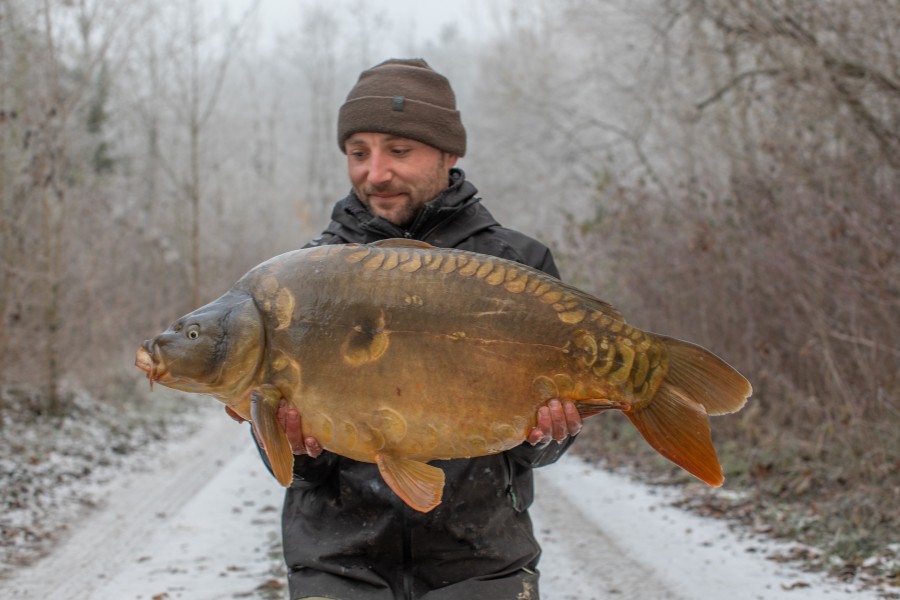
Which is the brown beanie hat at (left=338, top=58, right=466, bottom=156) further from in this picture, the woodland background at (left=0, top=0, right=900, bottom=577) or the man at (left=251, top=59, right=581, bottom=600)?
the woodland background at (left=0, top=0, right=900, bottom=577)

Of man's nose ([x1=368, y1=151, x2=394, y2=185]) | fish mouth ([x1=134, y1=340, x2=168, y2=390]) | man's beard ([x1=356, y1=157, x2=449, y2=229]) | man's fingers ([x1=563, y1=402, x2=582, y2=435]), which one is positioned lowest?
man's fingers ([x1=563, y1=402, x2=582, y2=435])

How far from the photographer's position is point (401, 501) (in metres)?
2.66

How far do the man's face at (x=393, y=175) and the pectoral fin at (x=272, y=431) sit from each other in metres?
0.86

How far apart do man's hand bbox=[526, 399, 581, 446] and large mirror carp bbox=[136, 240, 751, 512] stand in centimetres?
2

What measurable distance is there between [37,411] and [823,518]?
8853mm

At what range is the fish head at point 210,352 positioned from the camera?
2.29 m

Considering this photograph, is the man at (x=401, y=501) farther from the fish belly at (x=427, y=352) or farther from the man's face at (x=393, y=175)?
the fish belly at (x=427, y=352)

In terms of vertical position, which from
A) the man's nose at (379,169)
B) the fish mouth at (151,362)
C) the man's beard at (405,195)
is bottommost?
the fish mouth at (151,362)

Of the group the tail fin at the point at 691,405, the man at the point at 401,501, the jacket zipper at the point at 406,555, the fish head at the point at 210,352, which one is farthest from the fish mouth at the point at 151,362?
the tail fin at the point at 691,405

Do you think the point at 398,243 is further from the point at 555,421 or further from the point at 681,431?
the point at 681,431

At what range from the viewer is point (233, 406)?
7.84 feet

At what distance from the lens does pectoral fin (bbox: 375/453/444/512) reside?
232 centimetres

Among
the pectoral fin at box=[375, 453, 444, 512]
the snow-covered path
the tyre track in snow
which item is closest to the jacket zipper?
the pectoral fin at box=[375, 453, 444, 512]

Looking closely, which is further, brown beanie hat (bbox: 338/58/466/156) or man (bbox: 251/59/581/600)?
brown beanie hat (bbox: 338/58/466/156)
